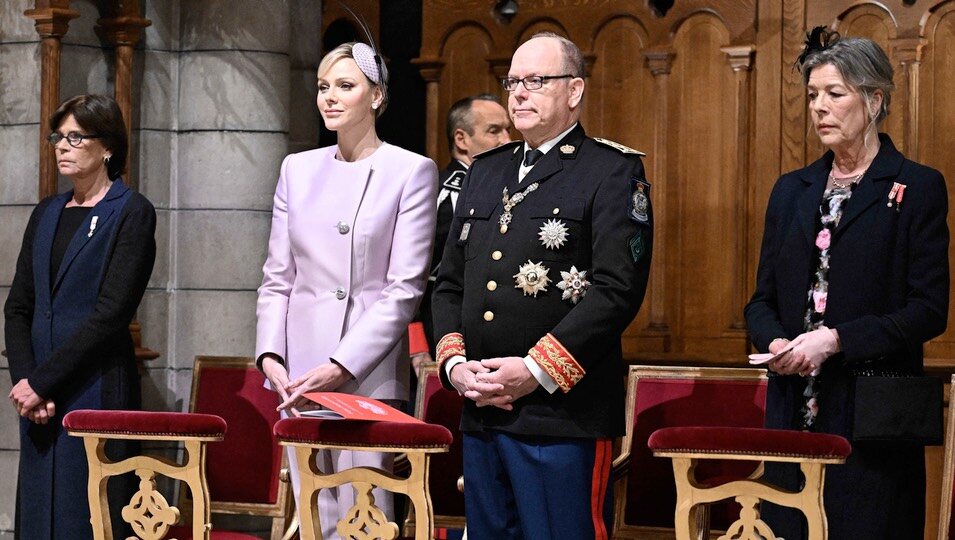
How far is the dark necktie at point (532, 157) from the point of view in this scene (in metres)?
3.82

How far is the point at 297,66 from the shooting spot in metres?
5.85

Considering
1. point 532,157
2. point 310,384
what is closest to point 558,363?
point 532,157

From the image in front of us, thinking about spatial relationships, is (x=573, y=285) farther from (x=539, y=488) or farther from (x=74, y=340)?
(x=74, y=340)

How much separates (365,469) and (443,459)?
824 millimetres

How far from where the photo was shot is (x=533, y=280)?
12.0 ft

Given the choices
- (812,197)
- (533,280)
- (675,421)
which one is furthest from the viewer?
(675,421)

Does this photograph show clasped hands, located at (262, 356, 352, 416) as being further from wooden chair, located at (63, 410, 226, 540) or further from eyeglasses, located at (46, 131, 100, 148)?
eyeglasses, located at (46, 131, 100, 148)

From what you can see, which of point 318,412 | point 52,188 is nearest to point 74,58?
point 52,188

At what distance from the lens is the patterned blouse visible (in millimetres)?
3691

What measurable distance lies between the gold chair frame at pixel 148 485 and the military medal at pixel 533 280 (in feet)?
3.12

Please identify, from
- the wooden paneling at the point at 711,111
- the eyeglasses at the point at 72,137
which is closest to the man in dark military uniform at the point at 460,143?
the wooden paneling at the point at 711,111

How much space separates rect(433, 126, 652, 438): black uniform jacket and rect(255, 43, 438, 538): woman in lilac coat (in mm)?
344

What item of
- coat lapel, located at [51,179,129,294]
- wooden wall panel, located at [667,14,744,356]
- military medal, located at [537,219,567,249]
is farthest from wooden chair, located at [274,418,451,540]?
wooden wall panel, located at [667,14,744,356]

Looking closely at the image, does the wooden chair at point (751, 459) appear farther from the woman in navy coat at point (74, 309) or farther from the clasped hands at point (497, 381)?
the woman in navy coat at point (74, 309)
